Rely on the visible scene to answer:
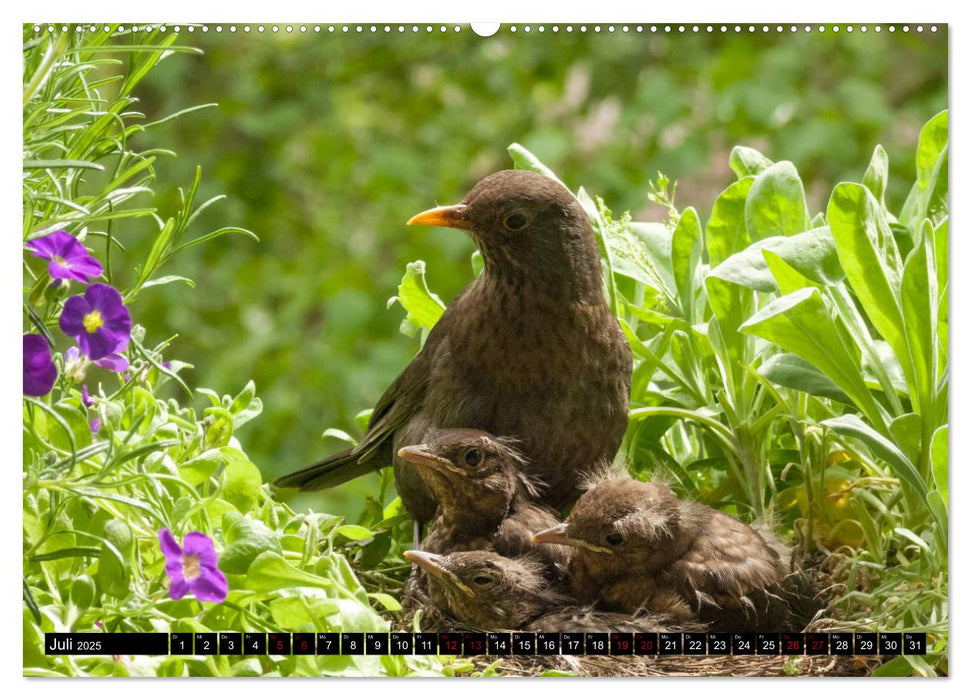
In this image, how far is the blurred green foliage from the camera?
7.70 ft

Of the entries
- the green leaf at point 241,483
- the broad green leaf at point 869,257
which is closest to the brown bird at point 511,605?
the green leaf at point 241,483

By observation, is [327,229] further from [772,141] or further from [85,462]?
[85,462]

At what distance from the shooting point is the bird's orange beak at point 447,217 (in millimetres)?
1519

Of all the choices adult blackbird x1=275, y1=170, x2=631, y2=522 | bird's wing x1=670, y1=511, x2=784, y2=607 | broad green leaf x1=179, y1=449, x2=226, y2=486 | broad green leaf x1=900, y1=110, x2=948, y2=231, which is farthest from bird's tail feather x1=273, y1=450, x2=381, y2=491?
broad green leaf x1=900, y1=110, x2=948, y2=231

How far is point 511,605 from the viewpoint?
148 cm

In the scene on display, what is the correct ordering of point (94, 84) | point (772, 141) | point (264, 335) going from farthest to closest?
point (264, 335) < point (772, 141) < point (94, 84)

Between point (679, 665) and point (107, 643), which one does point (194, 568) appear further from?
point (679, 665)

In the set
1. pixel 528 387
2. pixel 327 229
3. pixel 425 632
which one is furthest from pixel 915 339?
pixel 327 229

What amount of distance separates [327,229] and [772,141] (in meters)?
1.12

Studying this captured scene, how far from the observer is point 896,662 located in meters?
1.46

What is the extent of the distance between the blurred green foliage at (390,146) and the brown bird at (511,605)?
2.42ft

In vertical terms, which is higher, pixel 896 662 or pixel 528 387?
pixel 528 387

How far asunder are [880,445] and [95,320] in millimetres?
922

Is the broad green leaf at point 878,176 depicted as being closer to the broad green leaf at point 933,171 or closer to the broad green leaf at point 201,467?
the broad green leaf at point 933,171
